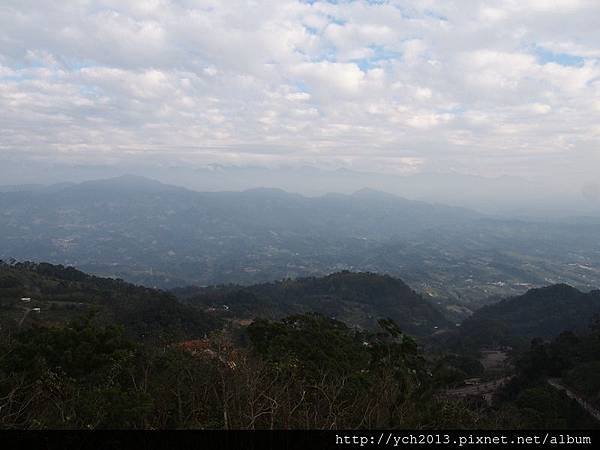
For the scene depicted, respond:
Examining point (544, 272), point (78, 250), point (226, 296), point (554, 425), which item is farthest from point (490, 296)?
point (78, 250)

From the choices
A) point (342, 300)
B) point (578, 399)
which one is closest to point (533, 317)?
point (342, 300)

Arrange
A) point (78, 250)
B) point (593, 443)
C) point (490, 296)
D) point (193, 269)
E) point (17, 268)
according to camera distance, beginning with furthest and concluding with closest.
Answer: point (78, 250) < point (193, 269) < point (490, 296) < point (17, 268) < point (593, 443)

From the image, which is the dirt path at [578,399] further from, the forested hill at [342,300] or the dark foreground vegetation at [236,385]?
the forested hill at [342,300]

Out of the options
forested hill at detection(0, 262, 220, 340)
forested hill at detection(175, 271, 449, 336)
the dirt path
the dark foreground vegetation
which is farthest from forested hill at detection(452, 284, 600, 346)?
forested hill at detection(0, 262, 220, 340)

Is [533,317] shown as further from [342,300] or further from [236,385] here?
[236,385]

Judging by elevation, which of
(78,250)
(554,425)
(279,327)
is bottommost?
(78,250)

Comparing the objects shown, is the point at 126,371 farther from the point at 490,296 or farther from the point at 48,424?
the point at 490,296

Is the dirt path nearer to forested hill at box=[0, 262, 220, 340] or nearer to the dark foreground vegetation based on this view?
the dark foreground vegetation
